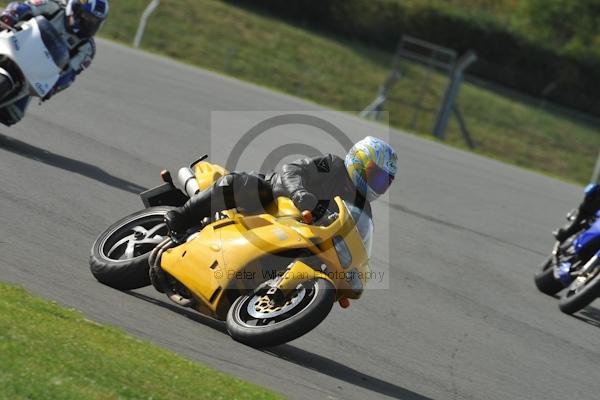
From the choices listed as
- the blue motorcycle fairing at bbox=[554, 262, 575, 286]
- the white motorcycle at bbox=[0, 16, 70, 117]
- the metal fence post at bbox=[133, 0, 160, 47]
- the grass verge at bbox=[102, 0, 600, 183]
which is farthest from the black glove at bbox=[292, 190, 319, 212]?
the grass verge at bbox=[102, 0, 600, 183]

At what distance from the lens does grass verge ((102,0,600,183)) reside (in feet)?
107

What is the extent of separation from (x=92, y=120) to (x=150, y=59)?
33.5 ft

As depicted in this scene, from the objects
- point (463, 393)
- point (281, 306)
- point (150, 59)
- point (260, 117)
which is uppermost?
point (281, 306)

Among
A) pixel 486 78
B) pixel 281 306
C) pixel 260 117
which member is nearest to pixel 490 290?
pixel 281 306

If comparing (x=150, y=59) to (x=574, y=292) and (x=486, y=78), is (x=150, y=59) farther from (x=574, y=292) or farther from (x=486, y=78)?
(x=486, y=78)

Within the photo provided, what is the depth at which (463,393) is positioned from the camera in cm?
769

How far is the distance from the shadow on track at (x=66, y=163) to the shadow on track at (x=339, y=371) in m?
4.64

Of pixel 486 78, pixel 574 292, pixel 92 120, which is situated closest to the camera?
pixel 574 292

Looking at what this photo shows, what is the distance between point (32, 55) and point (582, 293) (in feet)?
19.7

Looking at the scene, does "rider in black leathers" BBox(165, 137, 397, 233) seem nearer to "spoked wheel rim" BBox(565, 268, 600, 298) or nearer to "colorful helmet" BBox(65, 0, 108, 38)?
"spoked wheel rim" BBox(565, 268, 600, 298)

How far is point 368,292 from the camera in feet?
33.6

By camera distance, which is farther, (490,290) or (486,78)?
(486,78)

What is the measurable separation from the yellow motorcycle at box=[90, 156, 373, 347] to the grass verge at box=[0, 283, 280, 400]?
0.99m

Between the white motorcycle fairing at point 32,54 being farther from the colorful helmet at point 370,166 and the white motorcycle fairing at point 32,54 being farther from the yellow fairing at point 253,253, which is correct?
the colorful helmet at point 370,166
